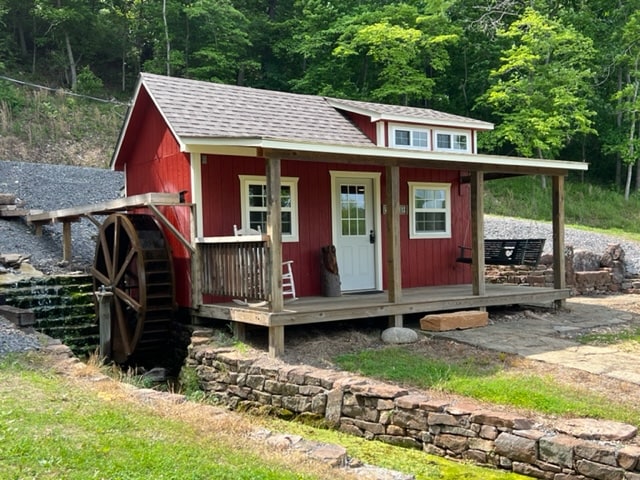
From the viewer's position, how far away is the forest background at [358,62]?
22.3 m

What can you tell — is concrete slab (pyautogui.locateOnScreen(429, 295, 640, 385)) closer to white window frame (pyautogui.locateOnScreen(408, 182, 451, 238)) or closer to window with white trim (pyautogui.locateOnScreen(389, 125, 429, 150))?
white window frame (pyautogui.locateOnScreen(408, 182, 451, 238))

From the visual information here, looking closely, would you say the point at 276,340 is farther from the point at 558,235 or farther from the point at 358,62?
the point at 358,62

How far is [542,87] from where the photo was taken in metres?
22.6

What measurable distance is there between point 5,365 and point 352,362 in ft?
12.4

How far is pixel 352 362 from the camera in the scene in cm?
717

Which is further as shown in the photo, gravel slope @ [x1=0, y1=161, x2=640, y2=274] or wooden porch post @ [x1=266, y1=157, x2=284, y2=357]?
gravel slope @ [x1=0, y1=161, x2=640, y2=274]

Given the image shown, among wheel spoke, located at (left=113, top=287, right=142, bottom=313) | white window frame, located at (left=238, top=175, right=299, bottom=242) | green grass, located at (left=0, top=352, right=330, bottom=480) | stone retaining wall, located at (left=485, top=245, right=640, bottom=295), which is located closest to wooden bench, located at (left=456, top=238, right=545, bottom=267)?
stone retaining wall, located at (left=485, top=245, right=640, bottom=295)

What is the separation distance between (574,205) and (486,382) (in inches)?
725

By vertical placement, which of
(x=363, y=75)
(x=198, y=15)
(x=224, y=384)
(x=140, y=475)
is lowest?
(x=224, y=384)

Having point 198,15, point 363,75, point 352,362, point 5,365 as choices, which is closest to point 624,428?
point 352,362

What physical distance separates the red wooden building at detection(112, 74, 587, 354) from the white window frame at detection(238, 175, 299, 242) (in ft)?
0.06

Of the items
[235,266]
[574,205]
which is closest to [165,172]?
[235,266]

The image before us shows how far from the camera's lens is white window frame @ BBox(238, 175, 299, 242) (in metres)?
9.18

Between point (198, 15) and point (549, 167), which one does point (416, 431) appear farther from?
point (198, 15)
